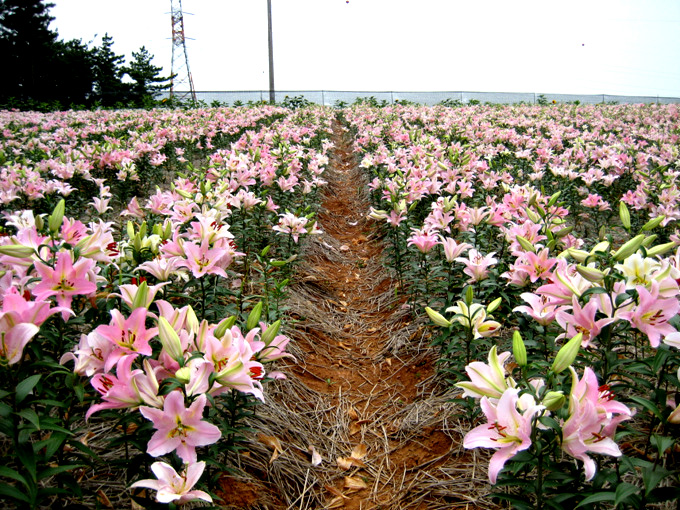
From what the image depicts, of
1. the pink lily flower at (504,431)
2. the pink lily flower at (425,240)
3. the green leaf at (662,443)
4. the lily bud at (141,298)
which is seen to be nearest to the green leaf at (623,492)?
the green leaf at (662,443)

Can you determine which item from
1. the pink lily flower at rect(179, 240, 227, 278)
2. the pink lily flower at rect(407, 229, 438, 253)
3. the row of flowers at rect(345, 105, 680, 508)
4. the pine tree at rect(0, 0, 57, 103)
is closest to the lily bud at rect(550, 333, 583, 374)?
the row of flowers at rect(345, 105, 680, 508)

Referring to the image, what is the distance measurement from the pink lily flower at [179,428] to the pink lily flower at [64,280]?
1.60 feet

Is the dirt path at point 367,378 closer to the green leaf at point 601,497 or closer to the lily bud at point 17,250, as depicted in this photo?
the green leaf at point 601,497

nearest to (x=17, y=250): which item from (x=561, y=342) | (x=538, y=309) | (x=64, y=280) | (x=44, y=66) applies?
(x=64, y=280)

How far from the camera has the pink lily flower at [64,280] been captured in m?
1.31

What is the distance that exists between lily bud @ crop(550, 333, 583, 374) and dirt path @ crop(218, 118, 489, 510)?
1.00m

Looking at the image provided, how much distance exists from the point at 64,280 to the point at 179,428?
61 cm

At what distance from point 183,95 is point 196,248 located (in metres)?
23.4

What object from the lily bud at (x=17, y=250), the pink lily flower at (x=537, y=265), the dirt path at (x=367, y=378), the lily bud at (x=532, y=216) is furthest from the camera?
the lily bud at (x=532, y=216)

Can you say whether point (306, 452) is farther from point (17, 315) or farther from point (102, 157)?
point (102, 157)

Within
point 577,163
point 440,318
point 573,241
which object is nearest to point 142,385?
point 440,318

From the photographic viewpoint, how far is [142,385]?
1104 mm

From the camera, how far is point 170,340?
1.16 meters

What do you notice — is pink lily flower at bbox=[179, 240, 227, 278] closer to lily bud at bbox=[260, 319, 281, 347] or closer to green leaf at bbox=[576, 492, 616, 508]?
lily bud at bbox=[260, 319, 281, 347]
